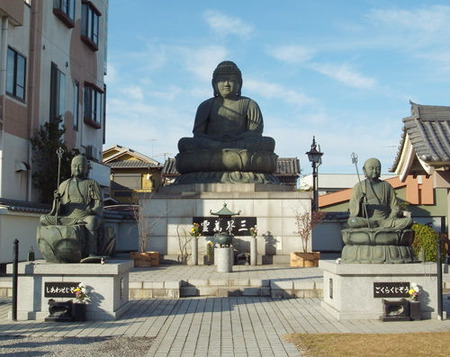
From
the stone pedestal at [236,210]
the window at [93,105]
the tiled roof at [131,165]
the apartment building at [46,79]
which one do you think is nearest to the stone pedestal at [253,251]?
the stone pedestal at [236,210]

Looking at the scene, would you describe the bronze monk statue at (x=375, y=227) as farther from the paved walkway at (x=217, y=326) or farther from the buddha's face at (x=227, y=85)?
the buddha's face at (x=227, y=85)

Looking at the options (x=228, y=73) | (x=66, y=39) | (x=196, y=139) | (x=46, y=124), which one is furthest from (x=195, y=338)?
(x=66, y=39)

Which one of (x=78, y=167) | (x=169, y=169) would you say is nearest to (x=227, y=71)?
(x=78, y=167)

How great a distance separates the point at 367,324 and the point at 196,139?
1091 cm

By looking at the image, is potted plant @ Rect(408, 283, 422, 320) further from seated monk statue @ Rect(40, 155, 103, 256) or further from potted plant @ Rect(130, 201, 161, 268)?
potted plant @ Rect(130, 201, 161, 268)

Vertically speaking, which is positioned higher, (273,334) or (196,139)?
(196,139)

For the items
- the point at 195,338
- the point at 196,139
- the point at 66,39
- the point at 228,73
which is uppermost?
the point at 66,39

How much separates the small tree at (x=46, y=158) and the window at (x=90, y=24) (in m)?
6.23

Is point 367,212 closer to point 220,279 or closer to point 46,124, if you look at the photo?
point 220,279

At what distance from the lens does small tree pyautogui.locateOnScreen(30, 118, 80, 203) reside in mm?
19922

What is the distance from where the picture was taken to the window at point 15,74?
719 inches

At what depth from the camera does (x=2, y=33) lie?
17.8 meters

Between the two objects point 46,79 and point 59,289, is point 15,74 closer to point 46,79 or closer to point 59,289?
point 46,79

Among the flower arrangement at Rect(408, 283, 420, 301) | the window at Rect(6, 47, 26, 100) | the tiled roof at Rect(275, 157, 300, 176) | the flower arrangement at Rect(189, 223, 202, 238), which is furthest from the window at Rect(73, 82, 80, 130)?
the flower arrangement at Rect(408, 283, 420, 301)
